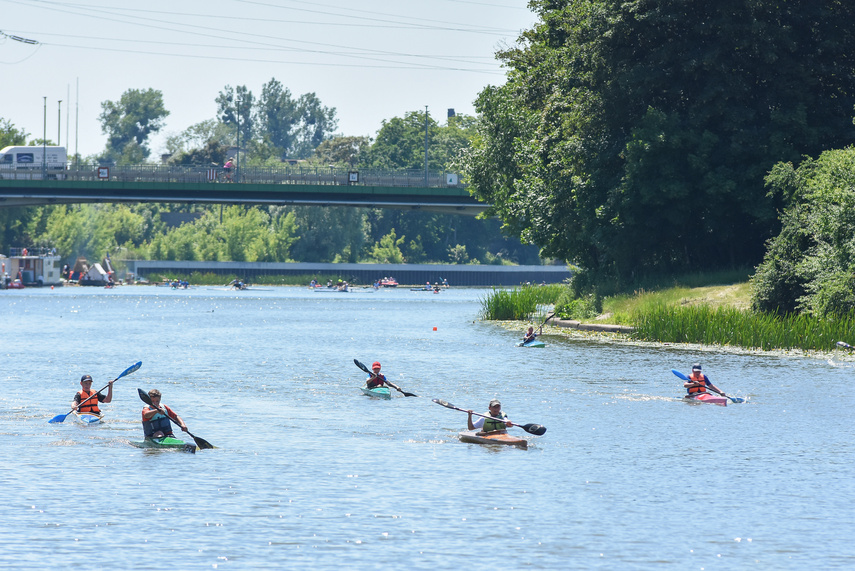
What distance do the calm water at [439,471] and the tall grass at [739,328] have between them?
2.30 metres

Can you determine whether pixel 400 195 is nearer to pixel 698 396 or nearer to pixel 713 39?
pixel 713 39

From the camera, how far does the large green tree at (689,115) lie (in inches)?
2266

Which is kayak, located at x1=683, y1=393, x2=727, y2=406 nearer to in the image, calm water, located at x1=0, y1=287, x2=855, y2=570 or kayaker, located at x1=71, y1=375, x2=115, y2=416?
calm water, located at x1=0, y1=287, x2=855, y2=570

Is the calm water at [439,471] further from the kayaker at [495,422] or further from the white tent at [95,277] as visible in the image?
the white tent at [95,277]

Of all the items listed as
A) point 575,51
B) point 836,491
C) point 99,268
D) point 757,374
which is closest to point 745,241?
point 575,51

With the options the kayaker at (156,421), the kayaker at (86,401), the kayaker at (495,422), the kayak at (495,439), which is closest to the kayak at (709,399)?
the kayak at (495,439)

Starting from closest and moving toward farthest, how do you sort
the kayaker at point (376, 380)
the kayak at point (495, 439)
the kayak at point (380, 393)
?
the kayak at point (495, 439), the kayak at point (380, 393), the kayaker at point (376, 380)

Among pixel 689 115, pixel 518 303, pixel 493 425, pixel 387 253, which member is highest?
pixel 689 115

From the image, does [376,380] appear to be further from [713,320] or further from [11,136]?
[11,136]

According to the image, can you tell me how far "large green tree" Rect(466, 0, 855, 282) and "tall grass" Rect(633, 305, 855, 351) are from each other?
7318 mm

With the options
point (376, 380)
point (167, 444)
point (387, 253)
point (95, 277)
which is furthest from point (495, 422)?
point (387, 253)

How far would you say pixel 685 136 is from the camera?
57531mm

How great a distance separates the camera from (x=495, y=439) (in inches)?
1089

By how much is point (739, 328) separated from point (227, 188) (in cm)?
7517
